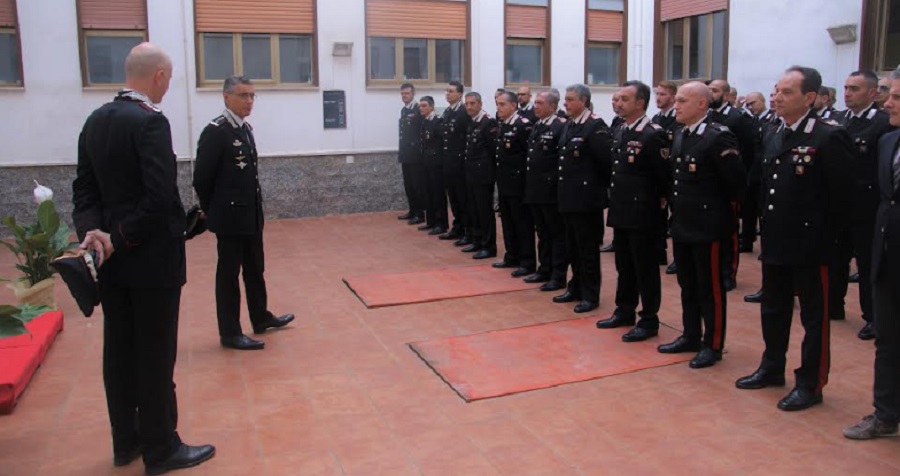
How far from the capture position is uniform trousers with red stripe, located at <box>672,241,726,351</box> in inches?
175

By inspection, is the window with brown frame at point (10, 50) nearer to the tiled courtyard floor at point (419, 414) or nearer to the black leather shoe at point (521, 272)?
the tiled courtyard floor at point (419, 414)

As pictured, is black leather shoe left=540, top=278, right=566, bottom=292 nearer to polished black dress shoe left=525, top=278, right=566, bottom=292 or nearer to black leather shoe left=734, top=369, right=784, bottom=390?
polished black dress shoe left=525, top=278, right=566, bottom=292

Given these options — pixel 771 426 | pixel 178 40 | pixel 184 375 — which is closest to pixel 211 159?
pixel 184 375

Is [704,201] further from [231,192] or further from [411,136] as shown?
[411,136]

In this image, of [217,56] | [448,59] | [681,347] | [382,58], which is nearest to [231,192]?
[681,347]

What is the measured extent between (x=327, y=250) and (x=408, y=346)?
150 inches

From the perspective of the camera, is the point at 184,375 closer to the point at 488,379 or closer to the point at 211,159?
the point at 211,159

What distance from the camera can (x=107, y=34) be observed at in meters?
9.83

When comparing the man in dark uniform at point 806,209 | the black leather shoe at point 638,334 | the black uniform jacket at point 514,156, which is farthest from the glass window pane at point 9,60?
the man in dark uniform at point 806,209

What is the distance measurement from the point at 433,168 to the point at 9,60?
5395mm

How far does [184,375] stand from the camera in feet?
15.1

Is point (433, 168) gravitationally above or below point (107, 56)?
below

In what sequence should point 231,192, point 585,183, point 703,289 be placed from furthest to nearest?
point 585,183, point 231,192, point 703,289

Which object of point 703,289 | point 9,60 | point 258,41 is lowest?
point 703,289
